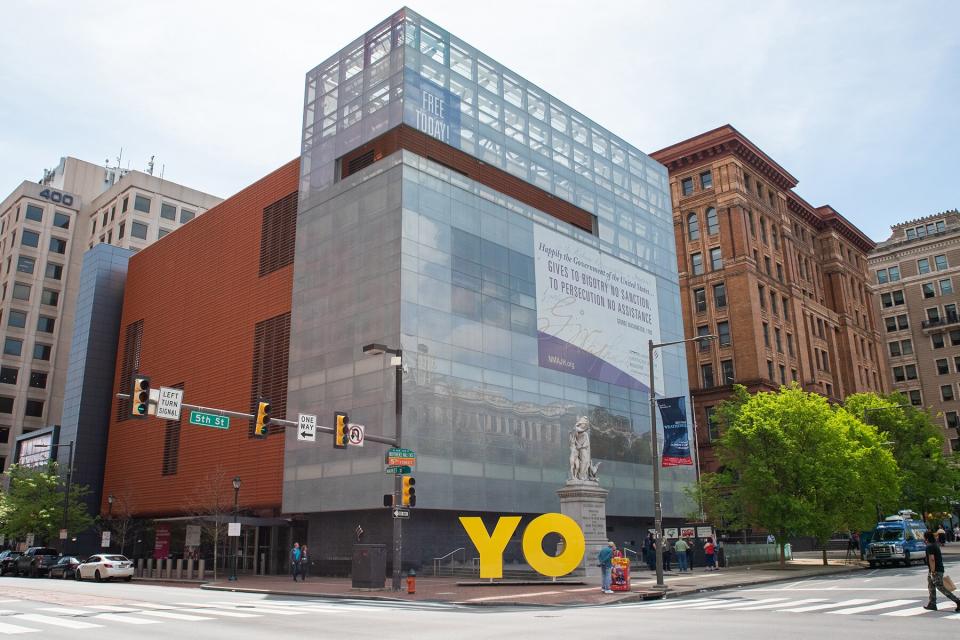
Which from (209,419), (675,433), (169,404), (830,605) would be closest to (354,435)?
(209,419)

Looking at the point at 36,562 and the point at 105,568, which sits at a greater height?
the point at 36,562

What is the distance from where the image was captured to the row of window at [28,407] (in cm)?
9331

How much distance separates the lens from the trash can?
29.9 meters

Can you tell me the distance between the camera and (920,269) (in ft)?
390

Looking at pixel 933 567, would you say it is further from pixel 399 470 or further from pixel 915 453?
pixel 915 453

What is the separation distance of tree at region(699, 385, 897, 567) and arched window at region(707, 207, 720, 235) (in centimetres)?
3571

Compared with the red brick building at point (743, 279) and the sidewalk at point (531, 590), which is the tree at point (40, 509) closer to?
the sidewalk at point (531, 590)

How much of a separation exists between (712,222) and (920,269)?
5840cm

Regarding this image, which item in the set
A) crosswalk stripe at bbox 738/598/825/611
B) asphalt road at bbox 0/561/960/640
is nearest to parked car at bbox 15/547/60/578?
asphalt road at bbox 0/561/960/640

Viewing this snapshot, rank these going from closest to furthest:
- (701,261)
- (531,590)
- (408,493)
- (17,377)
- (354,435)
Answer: (354,435), (408,493), (531,590), (701,261), (17,377)

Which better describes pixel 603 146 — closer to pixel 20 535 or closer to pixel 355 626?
pixel 355 626

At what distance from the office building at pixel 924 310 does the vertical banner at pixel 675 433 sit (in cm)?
9379

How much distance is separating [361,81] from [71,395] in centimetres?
4162

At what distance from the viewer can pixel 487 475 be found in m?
42.4
